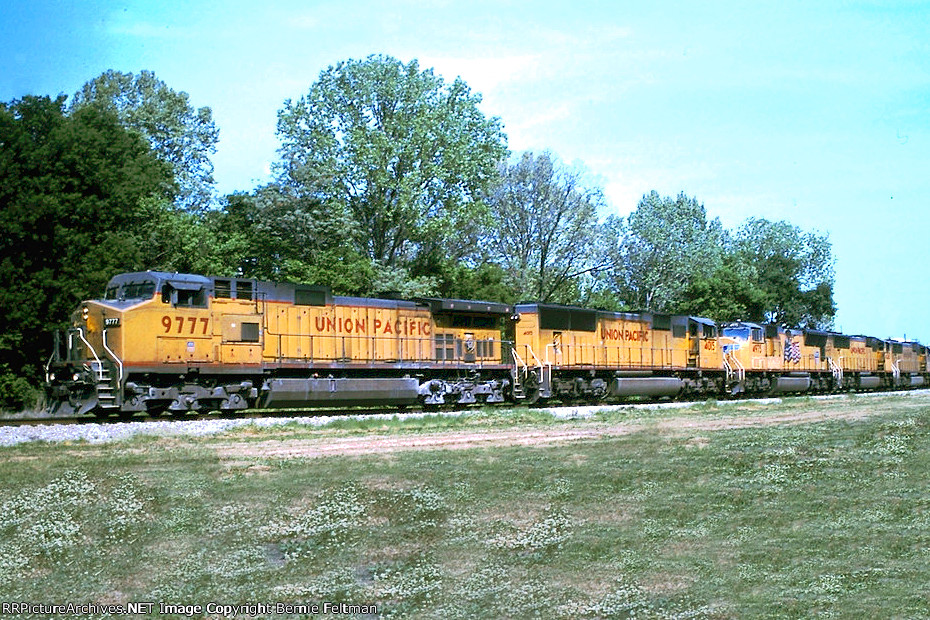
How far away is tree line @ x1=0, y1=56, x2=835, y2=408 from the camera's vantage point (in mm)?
28203

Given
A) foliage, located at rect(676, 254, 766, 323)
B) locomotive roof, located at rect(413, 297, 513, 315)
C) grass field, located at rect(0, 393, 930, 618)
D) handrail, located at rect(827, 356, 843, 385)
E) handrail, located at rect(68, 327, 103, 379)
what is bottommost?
grass field, located at rect(0, 393, 930, 618)

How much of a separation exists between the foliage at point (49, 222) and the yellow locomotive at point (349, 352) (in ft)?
21.9

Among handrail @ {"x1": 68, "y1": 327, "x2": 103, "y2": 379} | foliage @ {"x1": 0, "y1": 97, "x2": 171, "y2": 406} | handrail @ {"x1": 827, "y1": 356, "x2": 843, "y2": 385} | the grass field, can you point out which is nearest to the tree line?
foliage @ {"x1": 0, "y1": 97, "x2": 171, "y2": 406}

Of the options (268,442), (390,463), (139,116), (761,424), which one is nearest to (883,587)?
(390,463)

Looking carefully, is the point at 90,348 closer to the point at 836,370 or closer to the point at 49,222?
the point at 49,222

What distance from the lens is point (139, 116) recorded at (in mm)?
45281

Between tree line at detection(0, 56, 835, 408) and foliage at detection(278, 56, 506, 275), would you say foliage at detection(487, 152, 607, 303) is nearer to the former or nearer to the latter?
tree line at detection(0, 56, 835, 408)

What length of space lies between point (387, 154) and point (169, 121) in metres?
12.7

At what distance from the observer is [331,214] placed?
39.3 meters

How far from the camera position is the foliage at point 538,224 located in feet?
166

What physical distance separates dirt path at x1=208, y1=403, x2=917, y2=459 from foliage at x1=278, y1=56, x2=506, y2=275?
23.0 m

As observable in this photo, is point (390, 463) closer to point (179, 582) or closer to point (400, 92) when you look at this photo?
point (179, 582)

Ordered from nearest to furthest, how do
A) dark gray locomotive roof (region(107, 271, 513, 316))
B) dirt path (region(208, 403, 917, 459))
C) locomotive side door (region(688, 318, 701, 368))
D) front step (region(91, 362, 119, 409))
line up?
1. dirt path (region(208, 403, 917, 459))
2. front step (region(91, 362, 119, 409))
3. dark gray locomotive roof (region(107, 271, 513, 316))
4. locomotive side door (region(688, 318, 701, 368))

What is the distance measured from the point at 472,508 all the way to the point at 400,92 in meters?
34.6
